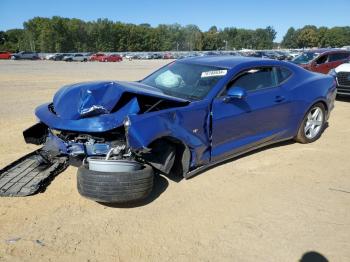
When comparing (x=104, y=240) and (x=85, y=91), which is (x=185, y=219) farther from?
(x=85, y=91)

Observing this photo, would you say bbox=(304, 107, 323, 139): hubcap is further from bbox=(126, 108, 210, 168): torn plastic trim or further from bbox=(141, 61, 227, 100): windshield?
bbox=(126, 108, 210, 168): torn plastic trim

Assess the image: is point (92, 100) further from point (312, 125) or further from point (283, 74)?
point (312, 125)

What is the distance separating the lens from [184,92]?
5.12 metres

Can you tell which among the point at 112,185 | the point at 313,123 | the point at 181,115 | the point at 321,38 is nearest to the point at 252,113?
the point at 181,115

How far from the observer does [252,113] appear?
5.32m

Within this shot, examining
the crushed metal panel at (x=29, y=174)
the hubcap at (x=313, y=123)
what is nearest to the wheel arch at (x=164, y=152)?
the crushed metal panel at (x=29, y=174)

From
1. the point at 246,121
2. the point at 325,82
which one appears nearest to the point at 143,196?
the point at 246,121

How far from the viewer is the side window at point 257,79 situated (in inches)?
210

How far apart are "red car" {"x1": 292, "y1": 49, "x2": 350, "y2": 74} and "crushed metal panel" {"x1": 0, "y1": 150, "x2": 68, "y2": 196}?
12.6 meters

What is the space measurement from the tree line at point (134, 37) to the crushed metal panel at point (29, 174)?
3988 inches

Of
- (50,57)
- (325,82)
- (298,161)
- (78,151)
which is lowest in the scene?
(50,57)

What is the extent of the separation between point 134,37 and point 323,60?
108 metres

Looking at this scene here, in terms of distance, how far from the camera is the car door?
496 cm

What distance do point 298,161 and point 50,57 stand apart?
6979cm
